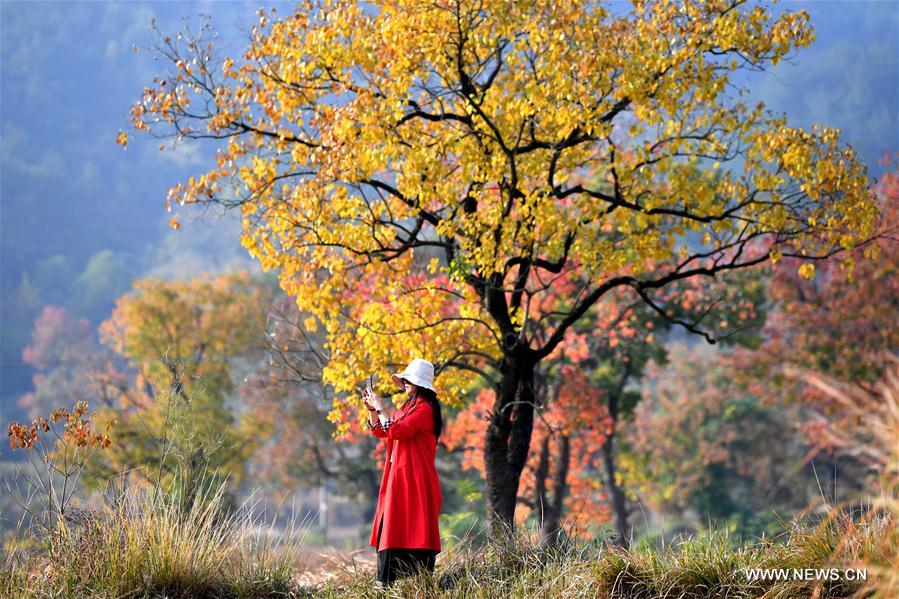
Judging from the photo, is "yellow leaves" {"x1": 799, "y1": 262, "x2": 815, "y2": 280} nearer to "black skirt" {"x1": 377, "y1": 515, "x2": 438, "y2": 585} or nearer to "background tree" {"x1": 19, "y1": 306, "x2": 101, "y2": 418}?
"black skirt" {"x1": 377, "y1": 515, "x2": 438, "y2": 585}

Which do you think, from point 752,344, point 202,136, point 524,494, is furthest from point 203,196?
point 752,344

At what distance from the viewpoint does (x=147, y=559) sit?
6535 mm

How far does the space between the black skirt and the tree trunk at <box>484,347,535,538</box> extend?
3165 mm

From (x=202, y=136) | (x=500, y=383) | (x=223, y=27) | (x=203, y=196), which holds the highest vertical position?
(x=223, y=27)

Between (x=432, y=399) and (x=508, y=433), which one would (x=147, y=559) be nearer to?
(x=432, y=399)

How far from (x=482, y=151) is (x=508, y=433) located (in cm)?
309

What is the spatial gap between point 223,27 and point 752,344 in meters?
131

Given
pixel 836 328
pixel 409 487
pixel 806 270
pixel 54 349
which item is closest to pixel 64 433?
pixel 409 487

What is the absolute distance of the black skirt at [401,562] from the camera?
6.43 metres

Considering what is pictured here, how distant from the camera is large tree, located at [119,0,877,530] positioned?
8.80 m

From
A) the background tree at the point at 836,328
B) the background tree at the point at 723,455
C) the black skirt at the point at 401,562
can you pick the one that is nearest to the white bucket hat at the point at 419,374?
the black skirt at the point at 401,562

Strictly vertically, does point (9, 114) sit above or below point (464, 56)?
above

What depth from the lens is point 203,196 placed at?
9602 millimetres

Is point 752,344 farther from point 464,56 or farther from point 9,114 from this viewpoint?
point 9,114
